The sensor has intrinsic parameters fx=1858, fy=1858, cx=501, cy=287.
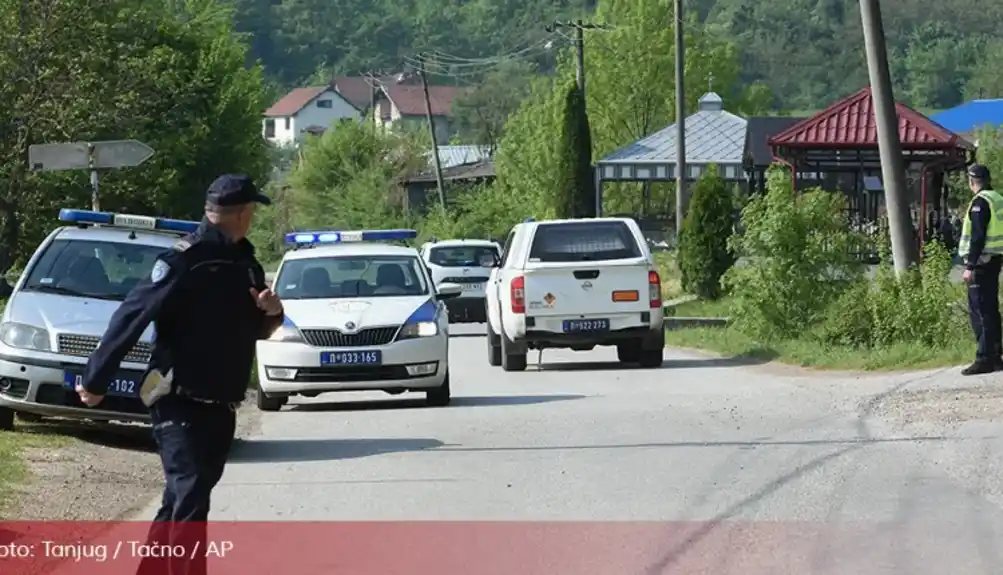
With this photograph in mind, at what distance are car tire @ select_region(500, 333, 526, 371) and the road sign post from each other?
19.2 feet

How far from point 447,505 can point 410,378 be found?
6.54m

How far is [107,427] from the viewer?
1555 cm

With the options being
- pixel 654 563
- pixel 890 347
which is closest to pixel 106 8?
pixel 890 347

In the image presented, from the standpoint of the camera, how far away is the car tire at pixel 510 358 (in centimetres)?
2283

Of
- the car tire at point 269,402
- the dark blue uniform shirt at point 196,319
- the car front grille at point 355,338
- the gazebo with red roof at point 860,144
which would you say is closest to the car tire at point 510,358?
the car tire at point 269,402

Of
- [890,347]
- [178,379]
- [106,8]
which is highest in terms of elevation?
[106,8]

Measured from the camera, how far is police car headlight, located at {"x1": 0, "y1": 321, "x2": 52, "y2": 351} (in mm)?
13727

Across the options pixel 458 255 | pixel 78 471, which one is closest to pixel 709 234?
pixel 458 255

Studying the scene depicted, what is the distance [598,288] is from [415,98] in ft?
547

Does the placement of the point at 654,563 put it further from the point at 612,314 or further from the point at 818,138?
the point at 818,138

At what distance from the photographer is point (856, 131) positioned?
43.4m

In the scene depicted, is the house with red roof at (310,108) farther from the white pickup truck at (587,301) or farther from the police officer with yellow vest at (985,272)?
the police officer with yellow vest at (985,272)

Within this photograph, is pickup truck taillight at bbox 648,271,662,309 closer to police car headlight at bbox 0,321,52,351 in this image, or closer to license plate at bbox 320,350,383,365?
license plate at bbox 320,350,383,365

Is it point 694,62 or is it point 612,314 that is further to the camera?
point 694,62
